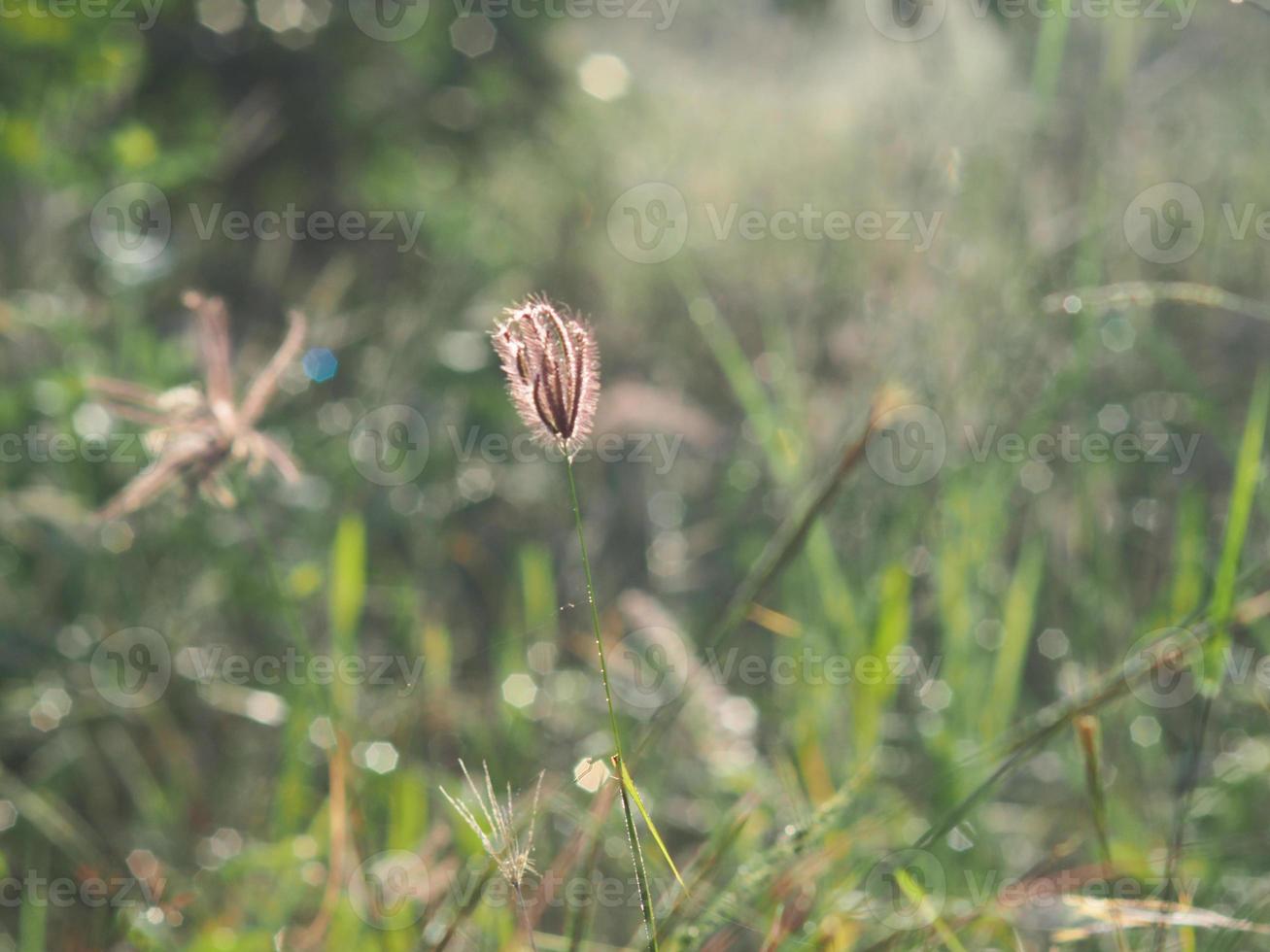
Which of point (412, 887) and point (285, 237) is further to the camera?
point (285, 237)

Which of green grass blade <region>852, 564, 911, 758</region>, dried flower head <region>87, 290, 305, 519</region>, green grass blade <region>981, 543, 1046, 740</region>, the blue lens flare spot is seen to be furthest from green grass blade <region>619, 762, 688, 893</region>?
the blue lens flare spot

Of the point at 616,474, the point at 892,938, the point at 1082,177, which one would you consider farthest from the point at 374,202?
the point at 892,938

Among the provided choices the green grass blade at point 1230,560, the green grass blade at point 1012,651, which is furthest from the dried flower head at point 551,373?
the green grass blade at point 1012,651

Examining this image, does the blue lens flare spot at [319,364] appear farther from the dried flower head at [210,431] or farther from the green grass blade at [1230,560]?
the green grass blade at [1230,560]

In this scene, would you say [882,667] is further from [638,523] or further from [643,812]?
[638,523]

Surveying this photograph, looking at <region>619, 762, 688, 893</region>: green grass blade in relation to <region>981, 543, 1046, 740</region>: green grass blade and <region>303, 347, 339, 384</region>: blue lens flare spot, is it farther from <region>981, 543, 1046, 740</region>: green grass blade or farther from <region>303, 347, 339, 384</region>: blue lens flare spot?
<region>303, 347, 339, 384</region>: blue lens flare spot

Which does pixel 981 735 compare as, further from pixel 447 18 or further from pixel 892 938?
pixel 447 18
